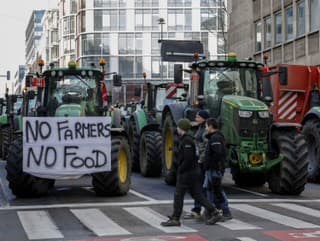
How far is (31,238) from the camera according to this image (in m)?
10.6

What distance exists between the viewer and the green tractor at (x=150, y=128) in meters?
20.6

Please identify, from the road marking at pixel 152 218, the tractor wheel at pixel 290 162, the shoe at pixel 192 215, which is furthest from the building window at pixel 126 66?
the shoe at pixel 192 215

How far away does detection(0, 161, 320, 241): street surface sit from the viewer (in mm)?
10750

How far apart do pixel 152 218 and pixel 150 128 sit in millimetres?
8993

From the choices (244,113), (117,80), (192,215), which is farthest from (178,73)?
(192,215)

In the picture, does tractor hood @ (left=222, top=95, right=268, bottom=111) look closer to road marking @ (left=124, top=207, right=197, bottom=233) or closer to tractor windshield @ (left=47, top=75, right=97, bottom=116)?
tractor windshield @ (left=47, top=75, right=97, bottom=116)

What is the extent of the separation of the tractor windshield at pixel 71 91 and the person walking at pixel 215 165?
5070 mm

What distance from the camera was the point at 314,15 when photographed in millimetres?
34344

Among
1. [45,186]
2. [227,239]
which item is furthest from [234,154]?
[227,239]

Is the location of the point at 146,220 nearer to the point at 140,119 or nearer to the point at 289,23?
the point at 140,119

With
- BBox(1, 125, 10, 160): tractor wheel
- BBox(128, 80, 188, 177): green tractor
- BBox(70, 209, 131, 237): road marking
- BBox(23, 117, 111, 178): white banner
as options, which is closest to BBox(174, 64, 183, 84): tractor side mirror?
BBox(23, 117, 111, 178): white banner

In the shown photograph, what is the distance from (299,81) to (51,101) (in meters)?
8.54

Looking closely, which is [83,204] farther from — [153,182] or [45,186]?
[153,182]

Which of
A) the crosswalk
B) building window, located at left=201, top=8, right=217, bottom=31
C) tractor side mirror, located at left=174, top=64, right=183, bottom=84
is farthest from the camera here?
building window, located at left=201, top=8, right=217, bottom=31
